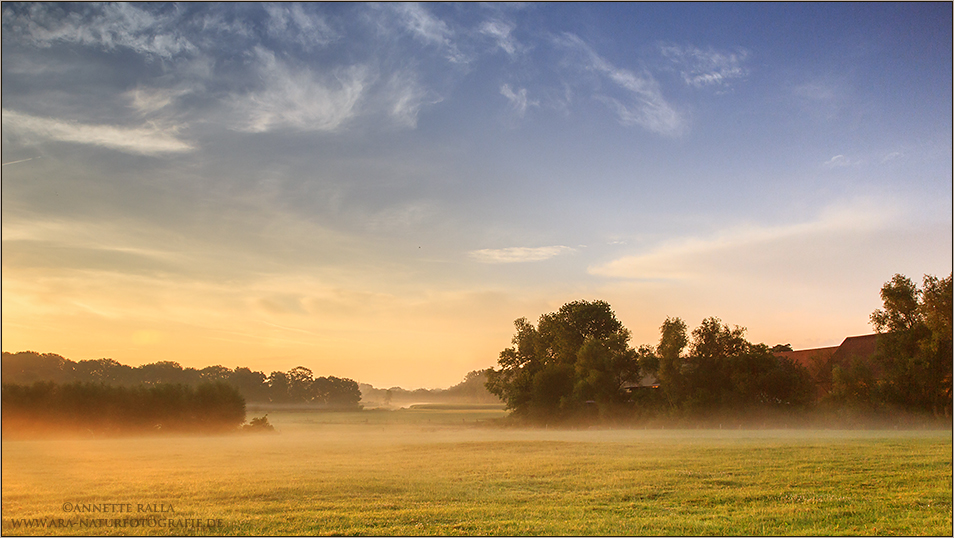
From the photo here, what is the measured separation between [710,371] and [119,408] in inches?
2214

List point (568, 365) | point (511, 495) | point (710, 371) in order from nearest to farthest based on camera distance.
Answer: point (511, 495), point (710, 371), point (568, 365)

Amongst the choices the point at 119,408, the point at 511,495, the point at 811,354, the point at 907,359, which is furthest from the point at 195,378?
→ the point at 811,354

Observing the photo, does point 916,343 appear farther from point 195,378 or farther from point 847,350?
point 195,378

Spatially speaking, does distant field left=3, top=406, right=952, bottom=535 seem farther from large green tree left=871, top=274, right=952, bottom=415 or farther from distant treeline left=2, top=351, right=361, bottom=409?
large green tree left=871, top=274, right=952, bottom=415

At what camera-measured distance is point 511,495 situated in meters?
Answer: 14.7

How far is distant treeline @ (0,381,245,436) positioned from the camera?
143 ft

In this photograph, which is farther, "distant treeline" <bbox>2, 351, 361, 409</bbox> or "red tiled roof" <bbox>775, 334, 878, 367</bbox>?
"red tiled roof" <bbox>775, 334, 878, 367</bbox>

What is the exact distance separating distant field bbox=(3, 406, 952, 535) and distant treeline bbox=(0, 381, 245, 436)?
977 inches

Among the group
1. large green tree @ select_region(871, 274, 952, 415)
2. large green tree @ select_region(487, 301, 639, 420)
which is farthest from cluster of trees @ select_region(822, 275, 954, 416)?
large green tree @ select_region(487, 301, 639, 420)

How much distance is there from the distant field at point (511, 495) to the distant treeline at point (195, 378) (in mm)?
11546

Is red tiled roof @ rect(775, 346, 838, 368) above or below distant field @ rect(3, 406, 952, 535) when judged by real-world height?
above

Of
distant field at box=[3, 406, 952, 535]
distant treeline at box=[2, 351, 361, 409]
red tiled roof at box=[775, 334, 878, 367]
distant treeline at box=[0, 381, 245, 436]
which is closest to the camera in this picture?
distant field at box=[3, 406, 952, 535]

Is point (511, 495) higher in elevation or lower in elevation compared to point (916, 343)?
lower

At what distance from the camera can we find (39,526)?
1139 cm
